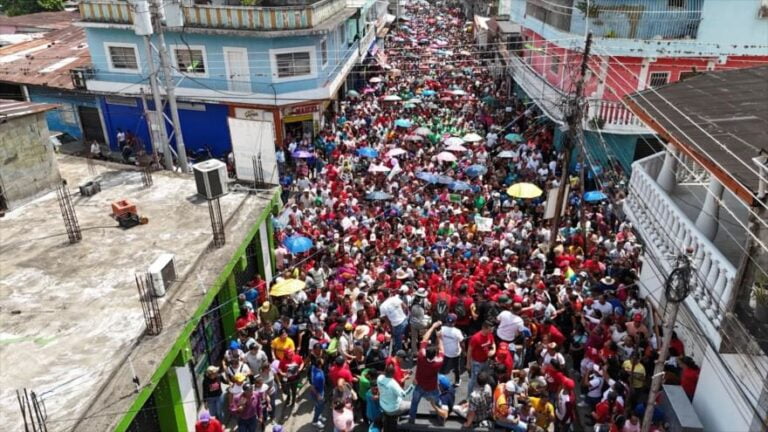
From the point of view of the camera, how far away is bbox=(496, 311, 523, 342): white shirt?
10852 millimetres

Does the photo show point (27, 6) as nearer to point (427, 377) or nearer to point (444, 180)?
point (444, 180)

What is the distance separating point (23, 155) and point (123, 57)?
12.4 metres

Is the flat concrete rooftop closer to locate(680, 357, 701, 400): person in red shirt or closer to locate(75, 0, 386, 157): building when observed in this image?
locate(680, 357, 701, 400): person in red shirt

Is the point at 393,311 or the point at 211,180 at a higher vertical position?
the point at 211,180

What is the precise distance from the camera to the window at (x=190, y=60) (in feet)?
76.1

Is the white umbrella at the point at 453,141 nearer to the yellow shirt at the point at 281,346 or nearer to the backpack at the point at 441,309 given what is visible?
the backpack at the point at 441,309

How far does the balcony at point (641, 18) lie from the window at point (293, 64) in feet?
34.1

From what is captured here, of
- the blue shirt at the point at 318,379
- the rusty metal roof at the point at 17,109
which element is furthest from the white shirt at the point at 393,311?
the rusty metal roof at the point at 17,109

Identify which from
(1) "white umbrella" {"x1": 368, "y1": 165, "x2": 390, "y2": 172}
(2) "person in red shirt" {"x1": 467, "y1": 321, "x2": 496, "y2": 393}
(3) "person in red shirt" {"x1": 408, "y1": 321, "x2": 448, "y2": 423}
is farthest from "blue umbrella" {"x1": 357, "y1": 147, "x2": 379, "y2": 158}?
(2) "person in red shirt" {"x1": 467, "y1": 321, "x2": 496, "y2": 393}

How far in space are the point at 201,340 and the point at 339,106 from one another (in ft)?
72.3

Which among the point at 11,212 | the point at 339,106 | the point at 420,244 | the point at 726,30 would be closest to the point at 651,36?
the point at 726,30

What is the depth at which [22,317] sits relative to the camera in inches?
367

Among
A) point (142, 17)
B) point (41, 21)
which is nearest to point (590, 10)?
point (142, 17)

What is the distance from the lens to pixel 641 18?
2022 cm
